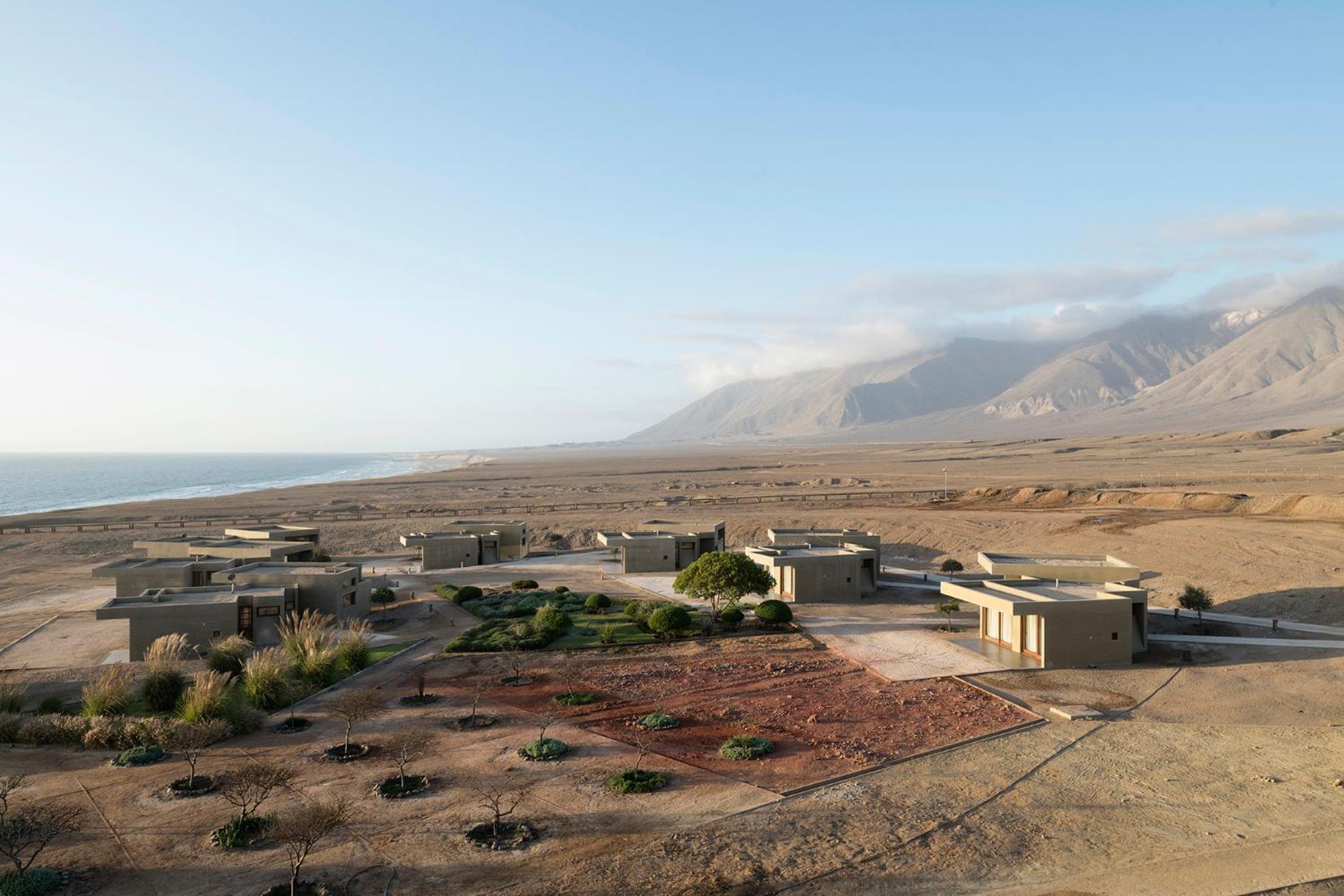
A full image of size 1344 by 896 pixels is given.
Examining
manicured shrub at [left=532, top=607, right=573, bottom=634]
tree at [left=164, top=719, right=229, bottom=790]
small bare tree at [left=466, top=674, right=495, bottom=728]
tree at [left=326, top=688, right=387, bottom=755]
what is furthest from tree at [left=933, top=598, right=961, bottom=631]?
tree at [left=164, top=719, right=229, bottom=790]

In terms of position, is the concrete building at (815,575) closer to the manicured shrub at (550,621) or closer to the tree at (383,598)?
the manicured shrub at (550,621)

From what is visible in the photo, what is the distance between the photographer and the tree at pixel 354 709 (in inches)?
887

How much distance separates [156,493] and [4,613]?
162547mm

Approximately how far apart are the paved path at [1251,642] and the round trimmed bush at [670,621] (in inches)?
877

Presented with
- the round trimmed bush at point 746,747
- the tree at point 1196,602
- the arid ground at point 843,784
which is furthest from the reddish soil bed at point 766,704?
the tree at point 1196,602

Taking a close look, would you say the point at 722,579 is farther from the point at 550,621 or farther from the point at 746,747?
the point at 746,747

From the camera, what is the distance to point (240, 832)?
1698 cm

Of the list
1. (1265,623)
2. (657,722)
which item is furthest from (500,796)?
(1265,623)

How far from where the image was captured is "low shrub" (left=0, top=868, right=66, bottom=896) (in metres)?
14.5

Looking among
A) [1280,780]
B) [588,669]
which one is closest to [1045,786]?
[1280,780]

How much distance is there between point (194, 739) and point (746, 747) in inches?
613

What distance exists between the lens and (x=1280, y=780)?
2014 centimetres

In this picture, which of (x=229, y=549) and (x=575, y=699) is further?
(x=229, y=549)

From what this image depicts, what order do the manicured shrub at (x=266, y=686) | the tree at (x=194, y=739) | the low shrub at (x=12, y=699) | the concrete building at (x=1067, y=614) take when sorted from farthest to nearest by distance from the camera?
the concrete building at (x=1067, y=614) < the manicured shrub at (x=266, y=686) < the low shrub at (x=12, y=699) < the tree at (x=194, y=739)
